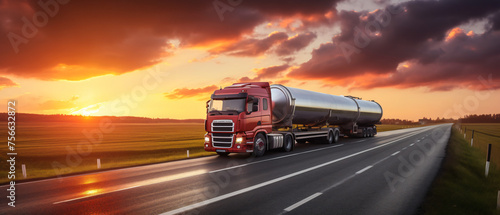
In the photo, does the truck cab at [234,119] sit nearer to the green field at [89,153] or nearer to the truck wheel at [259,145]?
the truck wheel at [259,145]

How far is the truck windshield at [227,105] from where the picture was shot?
14414 millimetres

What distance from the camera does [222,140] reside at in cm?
1444

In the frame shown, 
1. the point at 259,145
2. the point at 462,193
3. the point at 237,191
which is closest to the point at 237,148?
the point at 259,145

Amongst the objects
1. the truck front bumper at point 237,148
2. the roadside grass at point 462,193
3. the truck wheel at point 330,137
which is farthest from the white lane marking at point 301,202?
the truck wheel at point 330,137

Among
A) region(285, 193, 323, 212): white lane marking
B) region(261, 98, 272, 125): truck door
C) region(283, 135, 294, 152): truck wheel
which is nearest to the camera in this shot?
region(285, 193, 323, 212): white lane marking

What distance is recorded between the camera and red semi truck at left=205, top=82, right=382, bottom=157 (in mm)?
14283

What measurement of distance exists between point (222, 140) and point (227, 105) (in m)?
1.76

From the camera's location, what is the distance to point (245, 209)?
6.03 m

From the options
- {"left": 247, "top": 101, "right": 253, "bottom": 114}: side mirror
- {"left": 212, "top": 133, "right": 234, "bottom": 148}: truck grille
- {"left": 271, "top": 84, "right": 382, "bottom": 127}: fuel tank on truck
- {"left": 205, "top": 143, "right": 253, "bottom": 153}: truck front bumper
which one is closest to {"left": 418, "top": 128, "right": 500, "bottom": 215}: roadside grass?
{"left": 205, "top": 143, "right": 253, "bottom": 153}: truck front bumper

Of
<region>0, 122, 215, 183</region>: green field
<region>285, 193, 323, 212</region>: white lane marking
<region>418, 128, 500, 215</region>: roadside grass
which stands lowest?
<region>0, 122, 215, 183</region>: green field

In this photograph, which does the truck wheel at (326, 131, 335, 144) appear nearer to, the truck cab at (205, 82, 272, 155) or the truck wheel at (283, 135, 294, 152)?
the truck wheel at (283, 135, 294, 152)

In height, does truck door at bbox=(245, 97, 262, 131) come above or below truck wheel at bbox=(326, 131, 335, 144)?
above

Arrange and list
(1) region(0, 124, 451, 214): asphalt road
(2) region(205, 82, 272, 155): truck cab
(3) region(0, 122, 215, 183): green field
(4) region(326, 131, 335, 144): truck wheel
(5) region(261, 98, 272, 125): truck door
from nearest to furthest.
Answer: (1) region(0, 124, 451, 214): asphalt road < (2) region(205, 82, 272, 155): truck cab < (3) region(0, 122, 215, 183): green field < (5) region(261, 98, 272, 125): truck door < (4) region(326, 131, 335, 144): truck wheel

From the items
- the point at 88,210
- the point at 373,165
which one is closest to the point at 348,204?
the point at 88,210
